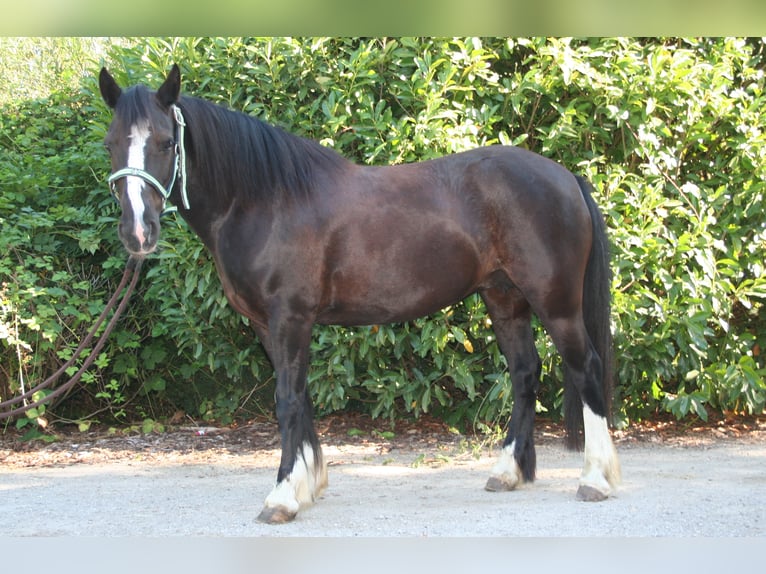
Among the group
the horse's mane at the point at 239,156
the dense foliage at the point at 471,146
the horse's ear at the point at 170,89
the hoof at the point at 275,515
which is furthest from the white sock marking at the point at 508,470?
the horse's ear at the point at 170,89

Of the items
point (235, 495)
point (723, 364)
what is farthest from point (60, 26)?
point (723, 364)

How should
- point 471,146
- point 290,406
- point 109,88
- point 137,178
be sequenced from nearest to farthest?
point 137,178 → point 109,88 → point 290,406 → point 471,146

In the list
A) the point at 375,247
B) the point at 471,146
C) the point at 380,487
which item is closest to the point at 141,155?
the point at 375,247

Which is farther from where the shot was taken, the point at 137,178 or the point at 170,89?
the point at 170,89

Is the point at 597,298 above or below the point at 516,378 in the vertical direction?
above

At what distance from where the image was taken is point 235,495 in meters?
4.64

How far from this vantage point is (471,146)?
5.75 m

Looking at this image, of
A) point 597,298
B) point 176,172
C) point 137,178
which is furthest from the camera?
point 597,298

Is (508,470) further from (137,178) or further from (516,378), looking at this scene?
(137,178)

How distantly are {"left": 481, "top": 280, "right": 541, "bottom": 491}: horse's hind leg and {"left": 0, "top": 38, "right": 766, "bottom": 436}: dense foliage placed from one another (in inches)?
Answer: 42.0

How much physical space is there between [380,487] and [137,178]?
8.07 ft

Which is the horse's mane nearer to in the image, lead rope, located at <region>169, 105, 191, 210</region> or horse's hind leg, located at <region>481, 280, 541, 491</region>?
lead rope, located at <region>169, 105, 191, 210</region>

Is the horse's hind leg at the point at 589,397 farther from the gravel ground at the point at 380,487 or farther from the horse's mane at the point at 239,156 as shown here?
the horse's mane at the point at 239,156

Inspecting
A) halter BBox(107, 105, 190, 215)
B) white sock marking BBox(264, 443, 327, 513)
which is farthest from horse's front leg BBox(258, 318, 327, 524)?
halter BBox(107, 105, 190, 215)
